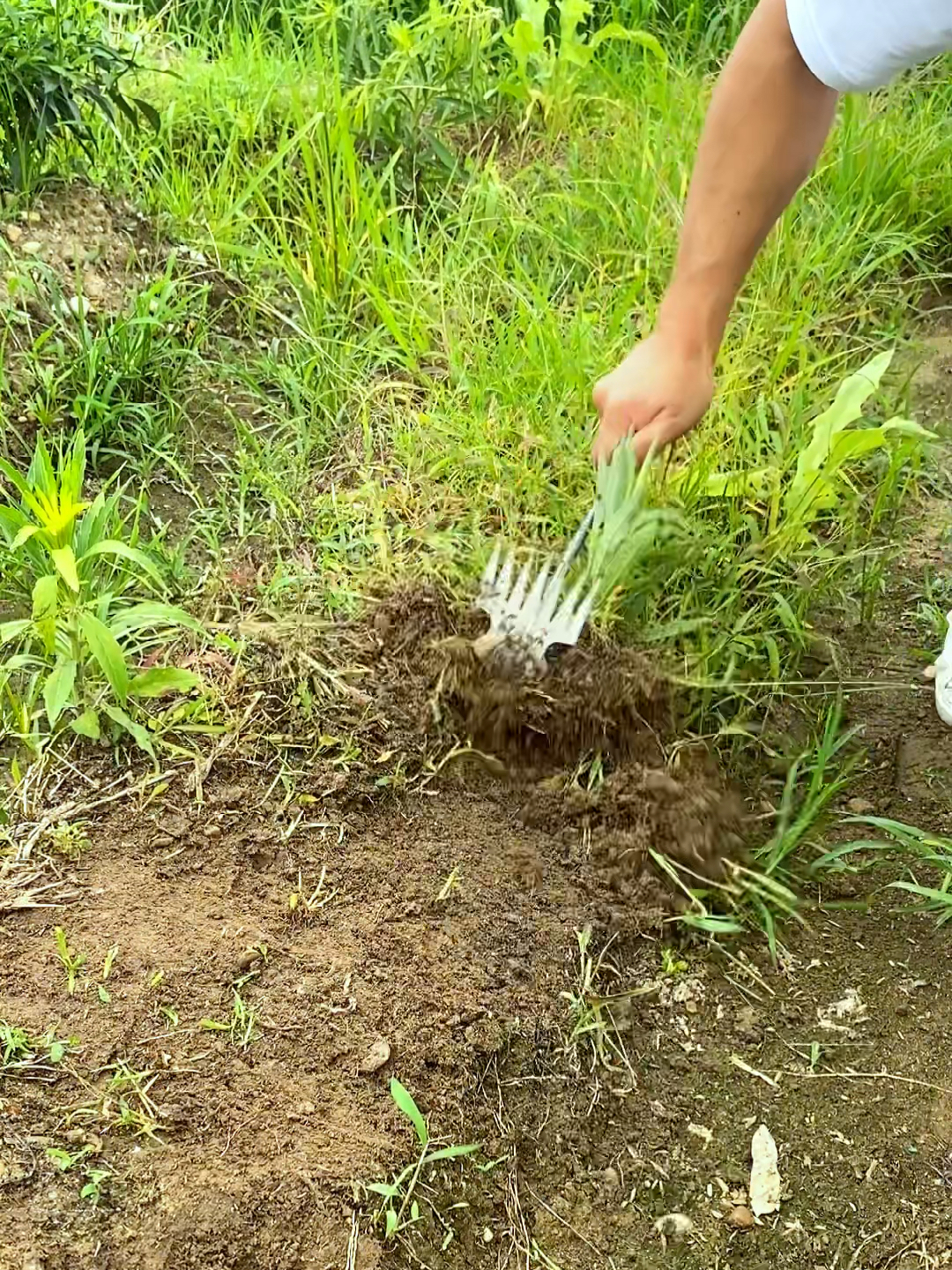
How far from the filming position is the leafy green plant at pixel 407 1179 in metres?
1.19

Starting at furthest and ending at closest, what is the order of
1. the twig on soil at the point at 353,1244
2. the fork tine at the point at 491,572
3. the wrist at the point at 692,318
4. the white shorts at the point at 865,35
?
the fork tine at the point at 491,572, the wrist at the point at 692,318, the twig on soil at the point at 353,1244, the white shorts at the point at 865,35

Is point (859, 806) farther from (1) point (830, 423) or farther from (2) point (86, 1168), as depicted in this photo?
(2) point (86, 1168)

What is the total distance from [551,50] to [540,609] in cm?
174

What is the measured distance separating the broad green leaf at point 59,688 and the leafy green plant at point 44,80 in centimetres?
110

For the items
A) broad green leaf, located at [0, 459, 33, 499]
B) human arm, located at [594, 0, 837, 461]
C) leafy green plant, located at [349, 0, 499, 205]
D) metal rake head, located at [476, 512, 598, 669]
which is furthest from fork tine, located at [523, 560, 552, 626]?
leafy green plant, located at [349, 0, 499, 205]

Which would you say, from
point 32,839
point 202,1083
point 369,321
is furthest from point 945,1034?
point 369,321

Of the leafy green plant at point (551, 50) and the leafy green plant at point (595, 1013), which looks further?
the leafy green plant at point (551, 50)

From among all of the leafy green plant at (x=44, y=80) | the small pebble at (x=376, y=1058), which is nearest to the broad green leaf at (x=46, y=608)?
the small pebble at (x=376, y=1058)

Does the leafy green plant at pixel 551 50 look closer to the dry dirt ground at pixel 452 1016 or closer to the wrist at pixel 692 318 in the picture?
the wrist at pixel 692 318

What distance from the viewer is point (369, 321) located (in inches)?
87.2

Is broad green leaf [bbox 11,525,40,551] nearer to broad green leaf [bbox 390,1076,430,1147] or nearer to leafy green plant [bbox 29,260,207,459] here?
leafy green plant [bbox 29,260,207,459]

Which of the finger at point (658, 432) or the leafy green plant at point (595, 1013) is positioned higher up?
the finger at point (658, 432)

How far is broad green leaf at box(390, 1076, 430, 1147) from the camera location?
1.23m

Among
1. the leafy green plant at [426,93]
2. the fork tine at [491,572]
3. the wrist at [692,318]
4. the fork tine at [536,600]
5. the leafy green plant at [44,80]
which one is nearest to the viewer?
the wrist at [692,318]
